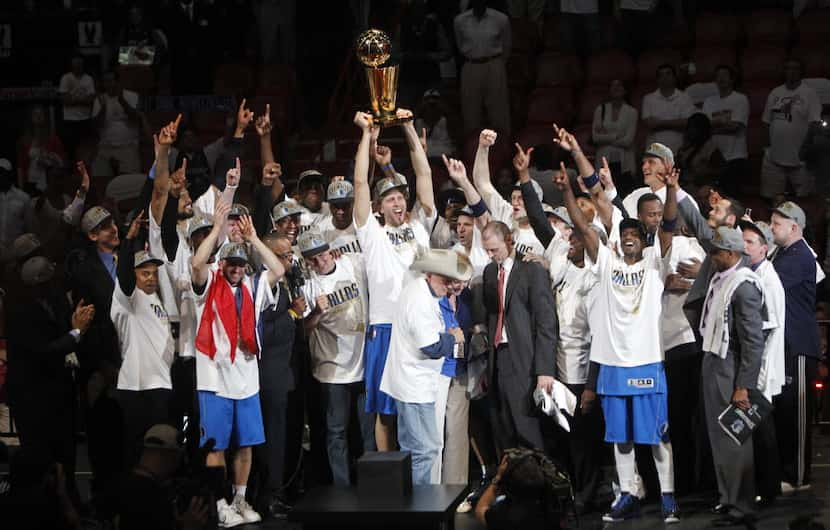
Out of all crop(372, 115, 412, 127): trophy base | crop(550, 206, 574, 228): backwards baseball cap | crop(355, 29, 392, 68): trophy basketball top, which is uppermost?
crop(355, 29, 392, 68): trophy basketball top

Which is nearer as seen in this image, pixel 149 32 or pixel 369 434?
pixel 369 434

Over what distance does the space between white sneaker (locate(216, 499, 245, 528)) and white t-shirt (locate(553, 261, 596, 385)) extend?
250 centimetres

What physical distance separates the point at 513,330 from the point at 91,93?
7601 millimetres

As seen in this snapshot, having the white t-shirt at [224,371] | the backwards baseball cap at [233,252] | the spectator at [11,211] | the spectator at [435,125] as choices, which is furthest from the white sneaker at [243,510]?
the spectator at [435,125]

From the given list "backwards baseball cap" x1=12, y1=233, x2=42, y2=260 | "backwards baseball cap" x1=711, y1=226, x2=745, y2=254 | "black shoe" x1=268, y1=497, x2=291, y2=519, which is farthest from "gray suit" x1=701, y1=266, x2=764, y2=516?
"backwards baseball cap" x1=12, y1=233, x2=42, y2=260

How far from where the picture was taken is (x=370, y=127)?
939 cm

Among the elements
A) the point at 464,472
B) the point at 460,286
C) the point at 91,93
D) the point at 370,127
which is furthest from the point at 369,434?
the point at 91,93

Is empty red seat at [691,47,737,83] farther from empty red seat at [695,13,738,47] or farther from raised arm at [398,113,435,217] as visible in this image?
raised arm at [398,113,435,217]

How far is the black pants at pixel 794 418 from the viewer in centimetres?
987

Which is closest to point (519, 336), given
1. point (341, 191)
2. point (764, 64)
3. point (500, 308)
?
point (500, 308)

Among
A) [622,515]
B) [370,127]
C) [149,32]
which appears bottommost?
[622,515]

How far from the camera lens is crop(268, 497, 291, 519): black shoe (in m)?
9.48

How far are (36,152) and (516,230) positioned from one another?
22.4ft

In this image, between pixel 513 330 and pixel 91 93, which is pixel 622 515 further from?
pixel 91 93
